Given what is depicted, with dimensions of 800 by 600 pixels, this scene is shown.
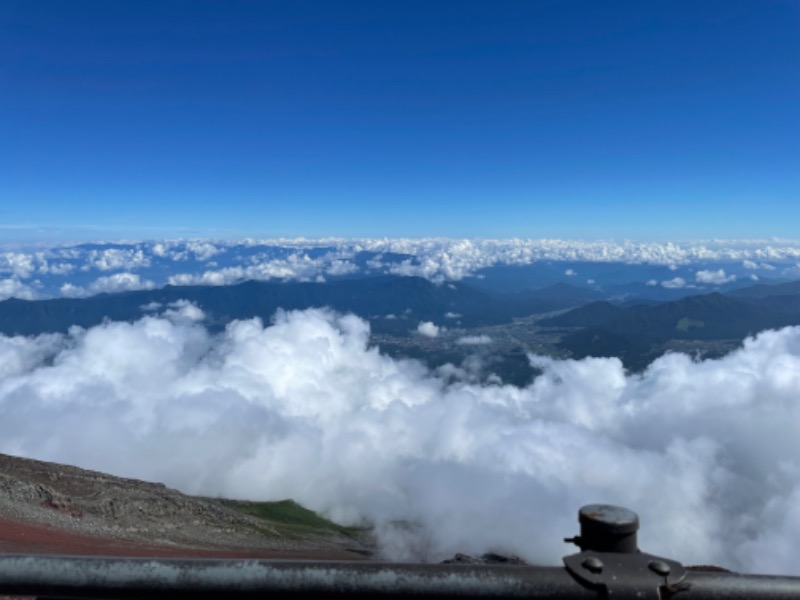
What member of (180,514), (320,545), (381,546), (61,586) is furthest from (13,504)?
(381,546)

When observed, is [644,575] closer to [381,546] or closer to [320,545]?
[320,545]

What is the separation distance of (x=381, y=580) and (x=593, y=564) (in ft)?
3.52

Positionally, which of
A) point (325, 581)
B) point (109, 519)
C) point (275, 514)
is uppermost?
point (325, 581)

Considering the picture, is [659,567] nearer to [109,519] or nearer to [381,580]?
[381,580]

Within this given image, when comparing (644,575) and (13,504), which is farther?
(13,504)

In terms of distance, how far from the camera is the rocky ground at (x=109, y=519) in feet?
152

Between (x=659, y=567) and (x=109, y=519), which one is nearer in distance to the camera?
(x=659, y=567)

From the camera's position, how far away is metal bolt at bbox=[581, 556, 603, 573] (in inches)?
107

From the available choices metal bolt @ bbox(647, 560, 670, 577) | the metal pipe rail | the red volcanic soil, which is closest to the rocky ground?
the red volcanic soil

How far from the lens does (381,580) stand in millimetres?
2730

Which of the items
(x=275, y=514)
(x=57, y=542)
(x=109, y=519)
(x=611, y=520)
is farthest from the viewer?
(x=275, y=514)

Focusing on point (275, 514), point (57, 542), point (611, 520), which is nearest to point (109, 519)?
point (57, 542)

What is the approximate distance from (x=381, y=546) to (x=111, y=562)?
207 meters

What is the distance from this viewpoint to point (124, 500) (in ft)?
265
